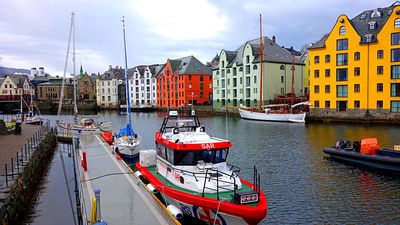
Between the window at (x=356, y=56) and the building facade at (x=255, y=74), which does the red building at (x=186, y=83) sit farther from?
the window at (x=356, y=56)

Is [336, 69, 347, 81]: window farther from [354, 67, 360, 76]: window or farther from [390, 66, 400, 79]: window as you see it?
[390, 66, 400, 79]: window

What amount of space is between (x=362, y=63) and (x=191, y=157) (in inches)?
2060

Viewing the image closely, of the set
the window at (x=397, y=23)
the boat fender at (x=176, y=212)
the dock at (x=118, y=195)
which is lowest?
the boat fender at (x=176, y=212)

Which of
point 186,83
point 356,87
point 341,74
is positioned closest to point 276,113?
point 341,74

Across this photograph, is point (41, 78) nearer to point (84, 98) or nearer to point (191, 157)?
point (84, 98)

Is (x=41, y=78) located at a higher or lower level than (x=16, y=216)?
higher

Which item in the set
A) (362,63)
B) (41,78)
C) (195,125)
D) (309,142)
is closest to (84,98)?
(41,78)

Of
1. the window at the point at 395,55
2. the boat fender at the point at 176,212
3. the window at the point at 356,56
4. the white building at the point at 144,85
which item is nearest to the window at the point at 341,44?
the window at the point at 356,56

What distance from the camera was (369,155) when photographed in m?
24.9

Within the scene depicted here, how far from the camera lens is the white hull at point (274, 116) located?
6066 centimetres

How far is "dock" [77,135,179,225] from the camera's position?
477 inches

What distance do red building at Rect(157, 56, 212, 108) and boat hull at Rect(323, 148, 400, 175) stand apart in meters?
71.2

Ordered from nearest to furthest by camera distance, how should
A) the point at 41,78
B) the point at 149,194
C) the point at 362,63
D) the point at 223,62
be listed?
the point at 149,194 < the point at 362,63 < the point at 223,62 < the point at 41,78

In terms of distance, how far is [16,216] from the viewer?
51.5 feet
